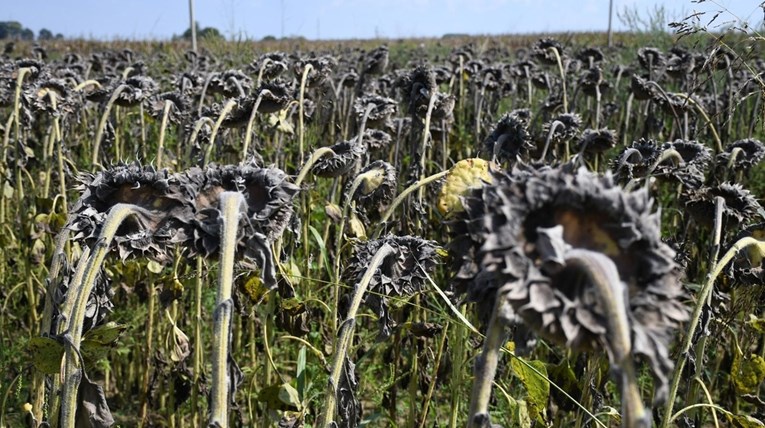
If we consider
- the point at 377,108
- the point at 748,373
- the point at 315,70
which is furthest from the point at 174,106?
the point at 748,373

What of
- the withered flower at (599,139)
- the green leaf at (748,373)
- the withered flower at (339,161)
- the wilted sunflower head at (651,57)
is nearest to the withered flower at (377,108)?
the withered flower at (339,161)

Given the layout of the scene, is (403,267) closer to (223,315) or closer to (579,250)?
(223,315)

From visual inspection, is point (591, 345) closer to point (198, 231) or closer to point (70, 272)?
point (198, 231)

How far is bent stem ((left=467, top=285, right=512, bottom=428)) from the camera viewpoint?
97cm

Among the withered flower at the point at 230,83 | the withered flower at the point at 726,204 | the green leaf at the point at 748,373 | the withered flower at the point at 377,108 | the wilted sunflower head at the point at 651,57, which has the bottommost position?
the green leaf at the point at 748,373

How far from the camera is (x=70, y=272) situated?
1.84 m

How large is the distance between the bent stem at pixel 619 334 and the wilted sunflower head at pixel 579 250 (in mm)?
15

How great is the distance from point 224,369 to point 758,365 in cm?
173

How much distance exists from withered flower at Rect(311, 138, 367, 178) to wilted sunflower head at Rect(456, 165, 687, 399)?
179cm

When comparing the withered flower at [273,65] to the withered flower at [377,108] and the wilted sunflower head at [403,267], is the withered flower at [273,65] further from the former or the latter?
the wilted sunflower head at [403,267]

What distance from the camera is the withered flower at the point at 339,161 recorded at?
105 inches

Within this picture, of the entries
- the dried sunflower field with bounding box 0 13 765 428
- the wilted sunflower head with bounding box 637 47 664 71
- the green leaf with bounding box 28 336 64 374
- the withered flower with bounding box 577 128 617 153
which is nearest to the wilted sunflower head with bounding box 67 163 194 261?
the dried sunflower field with bounding box 0 13 765 428

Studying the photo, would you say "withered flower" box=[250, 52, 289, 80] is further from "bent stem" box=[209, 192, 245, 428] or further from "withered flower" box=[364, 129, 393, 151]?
"bent stem" box=[209, 192, 245, 428]

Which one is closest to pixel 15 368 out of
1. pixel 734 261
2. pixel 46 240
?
pixel 46 240
